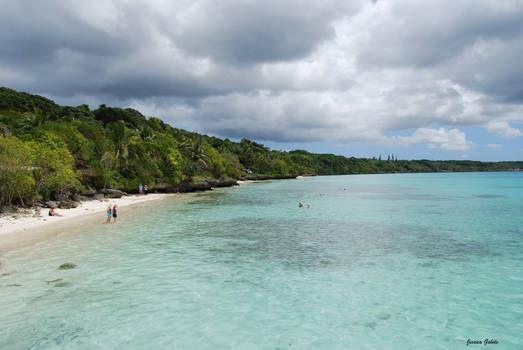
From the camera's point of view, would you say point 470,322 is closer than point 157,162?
Yes

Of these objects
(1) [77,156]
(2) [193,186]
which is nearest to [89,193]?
(1) [77,156]

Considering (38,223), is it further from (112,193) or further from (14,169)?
(112,193)

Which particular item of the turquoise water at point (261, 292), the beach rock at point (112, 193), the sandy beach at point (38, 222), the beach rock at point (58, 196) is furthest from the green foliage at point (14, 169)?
the beach rock at point (112, 193)

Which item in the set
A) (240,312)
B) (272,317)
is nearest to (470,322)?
(272,317)

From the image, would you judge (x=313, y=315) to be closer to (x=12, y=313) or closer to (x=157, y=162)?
(x=12, y=313)

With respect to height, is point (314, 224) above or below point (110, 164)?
below

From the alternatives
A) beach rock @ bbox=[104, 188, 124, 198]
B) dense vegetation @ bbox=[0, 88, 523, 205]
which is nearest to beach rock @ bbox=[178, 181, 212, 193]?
dense vegetation @ bbox=[0, 88, 523, 205]

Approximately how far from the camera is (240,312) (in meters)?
10.6

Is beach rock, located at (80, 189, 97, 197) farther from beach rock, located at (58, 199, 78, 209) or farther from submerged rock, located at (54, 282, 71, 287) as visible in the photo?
submerged rock, located at (54, 282, 71, 287)

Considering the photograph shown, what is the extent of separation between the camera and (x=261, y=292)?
12.3 m

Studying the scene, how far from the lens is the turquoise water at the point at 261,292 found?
9062mm

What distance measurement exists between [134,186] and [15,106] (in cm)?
5652

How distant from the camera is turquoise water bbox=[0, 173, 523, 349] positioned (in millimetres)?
9062

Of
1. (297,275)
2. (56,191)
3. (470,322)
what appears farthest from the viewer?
(56,191)
